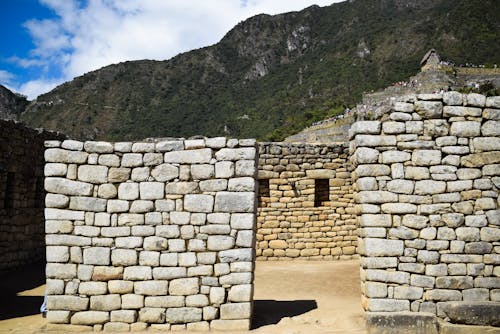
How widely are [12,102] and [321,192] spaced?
74.9 metres

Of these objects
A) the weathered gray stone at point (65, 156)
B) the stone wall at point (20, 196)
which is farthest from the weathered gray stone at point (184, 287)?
the stone wall at point (20, 196)

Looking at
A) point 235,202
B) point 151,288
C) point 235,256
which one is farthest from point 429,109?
point 151,288

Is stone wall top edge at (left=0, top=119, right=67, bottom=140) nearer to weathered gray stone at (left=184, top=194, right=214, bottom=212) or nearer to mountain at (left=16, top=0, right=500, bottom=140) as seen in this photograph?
weathered gray stone at (left=184, top=194, right=214, bottom=212)

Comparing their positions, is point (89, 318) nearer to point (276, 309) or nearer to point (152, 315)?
point (152, 315)

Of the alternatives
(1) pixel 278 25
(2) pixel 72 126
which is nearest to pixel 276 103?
(2) pixel 72 126

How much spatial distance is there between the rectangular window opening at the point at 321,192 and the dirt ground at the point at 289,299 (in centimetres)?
185

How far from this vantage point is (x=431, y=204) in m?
5.77

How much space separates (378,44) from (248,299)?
226 ft

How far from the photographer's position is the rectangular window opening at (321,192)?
40.0 feet

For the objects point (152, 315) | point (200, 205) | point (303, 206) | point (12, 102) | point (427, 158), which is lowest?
point (152, 315)

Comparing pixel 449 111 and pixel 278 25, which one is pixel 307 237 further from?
pixel 278 25

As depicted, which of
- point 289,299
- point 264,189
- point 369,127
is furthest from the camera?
point 264,189

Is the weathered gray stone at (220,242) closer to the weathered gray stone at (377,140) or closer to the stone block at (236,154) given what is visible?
the stone block at (236,154)

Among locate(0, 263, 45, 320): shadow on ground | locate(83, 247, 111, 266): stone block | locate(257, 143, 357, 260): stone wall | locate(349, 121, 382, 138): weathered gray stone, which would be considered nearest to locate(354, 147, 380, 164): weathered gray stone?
locate(349, 121, 382, 138): weathered gray stone
